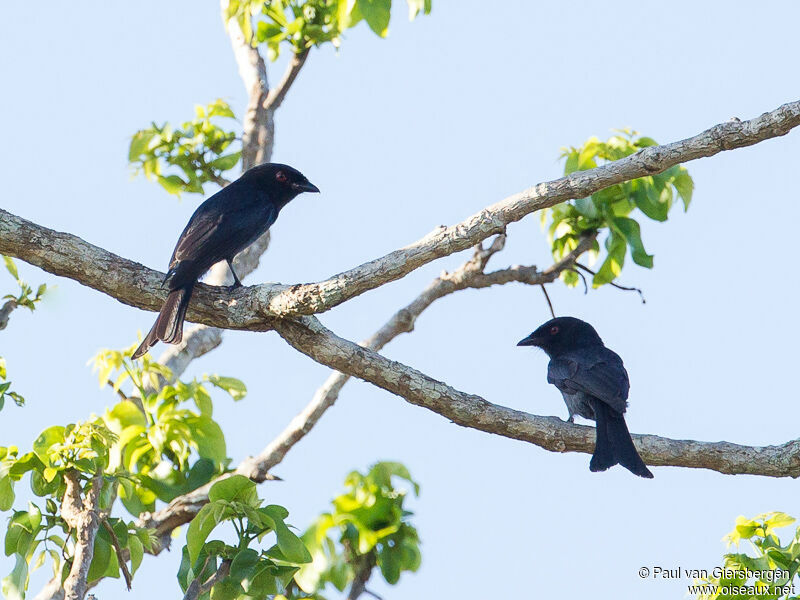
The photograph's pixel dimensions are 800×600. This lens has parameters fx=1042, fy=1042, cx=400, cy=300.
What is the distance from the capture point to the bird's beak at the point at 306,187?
24.7 ft

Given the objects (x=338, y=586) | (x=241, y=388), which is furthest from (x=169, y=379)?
(x=338, y=586)

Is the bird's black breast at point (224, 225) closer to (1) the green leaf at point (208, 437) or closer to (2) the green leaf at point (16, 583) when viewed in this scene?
(1) the green leaf at point (208, 437)

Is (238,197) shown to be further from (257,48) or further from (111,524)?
(111,524)

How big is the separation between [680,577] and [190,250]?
10.8 feet

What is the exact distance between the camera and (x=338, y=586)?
464cm

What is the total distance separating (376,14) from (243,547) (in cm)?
326

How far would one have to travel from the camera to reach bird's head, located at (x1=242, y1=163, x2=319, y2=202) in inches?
293

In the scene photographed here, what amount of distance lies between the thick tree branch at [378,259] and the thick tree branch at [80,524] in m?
1.06

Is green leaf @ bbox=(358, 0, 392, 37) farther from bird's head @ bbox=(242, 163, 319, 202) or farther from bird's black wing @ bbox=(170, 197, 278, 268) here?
bird's head @ bbox=(242, 163, 319, 202)

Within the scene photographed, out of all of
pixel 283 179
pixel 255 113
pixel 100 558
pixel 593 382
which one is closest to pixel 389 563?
pixel 100 558

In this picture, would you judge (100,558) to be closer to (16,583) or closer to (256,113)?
(16,583)

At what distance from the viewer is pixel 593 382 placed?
709cm

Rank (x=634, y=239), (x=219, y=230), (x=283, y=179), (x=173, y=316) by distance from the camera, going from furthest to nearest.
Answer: (x=283, y=179) < (x=634, y=239) < (x=219, y=230) < (x=173, y=316)

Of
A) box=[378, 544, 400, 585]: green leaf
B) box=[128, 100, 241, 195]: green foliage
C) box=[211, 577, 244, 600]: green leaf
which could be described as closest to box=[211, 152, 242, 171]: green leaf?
box=[128, 100, 241, 195]: green foliage
